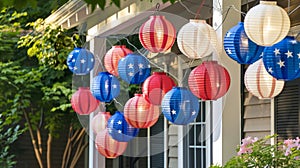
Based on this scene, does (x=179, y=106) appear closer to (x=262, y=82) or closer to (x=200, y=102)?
(x=262, y=82)

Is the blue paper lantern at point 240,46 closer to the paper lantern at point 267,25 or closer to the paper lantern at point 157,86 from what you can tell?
the paper lantern at point 267,25

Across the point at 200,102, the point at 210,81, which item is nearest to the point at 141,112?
the point at 210,81

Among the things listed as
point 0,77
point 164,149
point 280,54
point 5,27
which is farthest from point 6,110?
point 280,54

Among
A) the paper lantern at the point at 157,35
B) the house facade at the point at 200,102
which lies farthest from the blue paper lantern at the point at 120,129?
the paper lantern at the point at 157,35

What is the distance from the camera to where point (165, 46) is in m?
4.32

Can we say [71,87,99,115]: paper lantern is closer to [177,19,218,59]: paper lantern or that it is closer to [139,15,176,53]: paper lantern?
[139,15,176,53]: paper lantern

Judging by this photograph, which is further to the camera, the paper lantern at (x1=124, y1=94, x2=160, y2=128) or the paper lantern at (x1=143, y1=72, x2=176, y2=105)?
the paper lantern at (x1=124, y1=94, x2=160, y2=128)

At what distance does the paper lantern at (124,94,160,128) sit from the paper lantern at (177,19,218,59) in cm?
86

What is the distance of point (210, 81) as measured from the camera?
3.84 m

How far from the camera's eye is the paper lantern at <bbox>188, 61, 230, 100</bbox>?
3.81 m

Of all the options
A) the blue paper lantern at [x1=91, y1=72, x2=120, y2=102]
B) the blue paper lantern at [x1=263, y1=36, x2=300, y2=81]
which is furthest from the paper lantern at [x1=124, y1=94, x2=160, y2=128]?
the blue paper lantern at [x1=263, y1=36, x2=300, y2=81]

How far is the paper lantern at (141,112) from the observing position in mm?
4648

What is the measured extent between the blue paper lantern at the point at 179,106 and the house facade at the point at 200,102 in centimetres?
17

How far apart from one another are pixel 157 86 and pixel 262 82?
1043 millimetres
